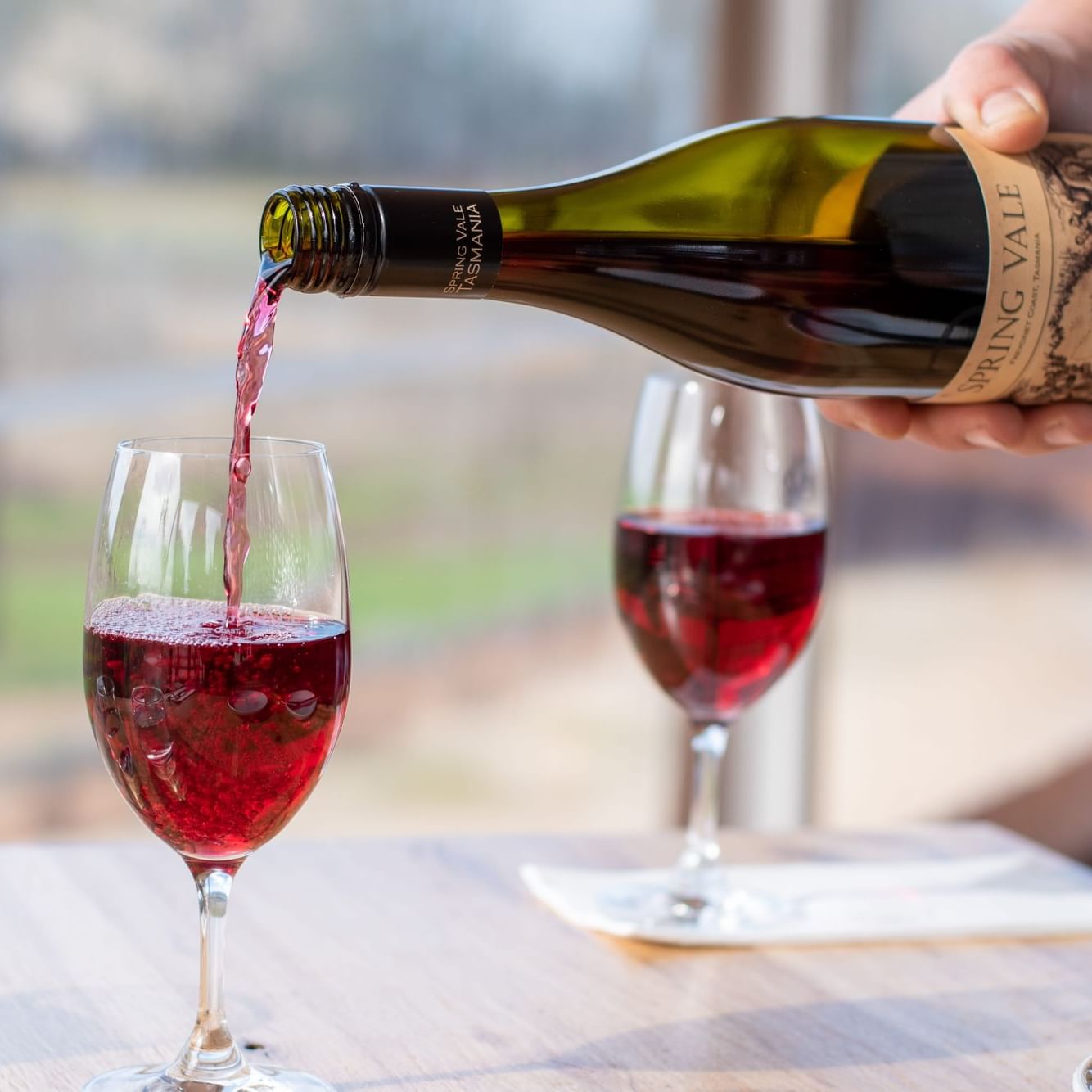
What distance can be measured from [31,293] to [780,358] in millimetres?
1059

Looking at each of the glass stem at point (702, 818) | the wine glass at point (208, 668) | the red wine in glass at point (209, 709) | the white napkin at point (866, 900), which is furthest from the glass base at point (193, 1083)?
the glass stem at point (702, 818)

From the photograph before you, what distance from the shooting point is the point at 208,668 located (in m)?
0.80

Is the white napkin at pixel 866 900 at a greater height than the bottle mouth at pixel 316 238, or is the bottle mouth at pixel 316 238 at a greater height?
the bottle mouth at pixel 316 238

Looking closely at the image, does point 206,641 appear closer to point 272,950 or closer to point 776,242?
point 272,950

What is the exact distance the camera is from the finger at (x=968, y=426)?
1.20 metres

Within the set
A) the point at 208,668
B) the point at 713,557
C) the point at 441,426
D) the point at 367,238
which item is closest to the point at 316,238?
the point at 367,238

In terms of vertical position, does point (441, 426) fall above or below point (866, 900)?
above

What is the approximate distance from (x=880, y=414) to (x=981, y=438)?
80mm

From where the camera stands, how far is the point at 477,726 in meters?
2.46

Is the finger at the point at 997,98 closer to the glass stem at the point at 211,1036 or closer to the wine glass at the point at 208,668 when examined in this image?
the wine glass at the point at 208,668

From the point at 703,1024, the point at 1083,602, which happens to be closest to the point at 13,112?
the point at 703,1024

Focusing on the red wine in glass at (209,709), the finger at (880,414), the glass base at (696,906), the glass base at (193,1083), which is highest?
the finger at (880,414)

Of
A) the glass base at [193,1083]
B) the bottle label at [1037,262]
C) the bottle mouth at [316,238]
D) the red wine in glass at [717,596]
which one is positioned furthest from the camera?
the red wine in glass at [717,596]

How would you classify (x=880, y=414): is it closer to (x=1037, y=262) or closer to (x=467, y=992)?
(x=1037, y=262)
